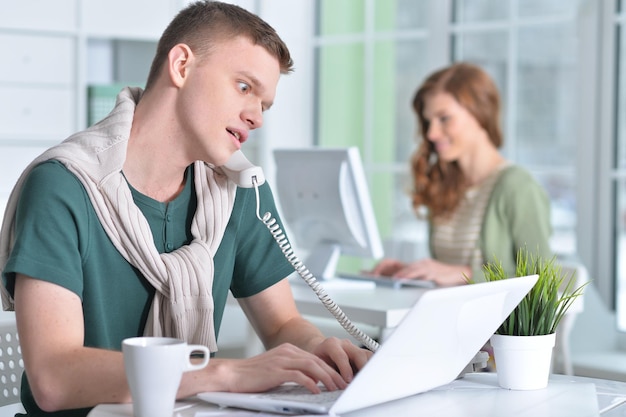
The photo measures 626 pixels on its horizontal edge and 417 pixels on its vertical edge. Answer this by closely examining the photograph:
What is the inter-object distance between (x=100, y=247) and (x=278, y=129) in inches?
149

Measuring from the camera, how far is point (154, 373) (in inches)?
45.5

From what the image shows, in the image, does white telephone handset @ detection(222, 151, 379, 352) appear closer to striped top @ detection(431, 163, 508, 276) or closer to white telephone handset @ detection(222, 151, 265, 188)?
white telephone handset @ detection(222, 151, 265, 188)

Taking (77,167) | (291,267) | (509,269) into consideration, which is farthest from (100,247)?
(509,269)

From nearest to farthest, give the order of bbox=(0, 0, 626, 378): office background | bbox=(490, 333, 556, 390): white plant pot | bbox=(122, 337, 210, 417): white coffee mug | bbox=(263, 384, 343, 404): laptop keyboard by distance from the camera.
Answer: bbox=(122, 337, 210, 417): white coffee mug < bbox=(263, 384, 343, 404): laptop keyboard < bbox=(490, 333, 556, 390): white plant pot < bbox=(0, 0, 626, 378): office background

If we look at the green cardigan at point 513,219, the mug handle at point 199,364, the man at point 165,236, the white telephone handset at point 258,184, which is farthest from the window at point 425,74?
the mug handle at point 199,364

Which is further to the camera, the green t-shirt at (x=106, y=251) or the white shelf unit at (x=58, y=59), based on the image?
the white shelf unit at (x=58, y=59)

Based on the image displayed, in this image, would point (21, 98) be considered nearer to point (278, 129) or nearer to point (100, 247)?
point (278, 129)

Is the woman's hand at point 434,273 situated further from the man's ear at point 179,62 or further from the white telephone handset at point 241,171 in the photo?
the man's ear at point 179,62

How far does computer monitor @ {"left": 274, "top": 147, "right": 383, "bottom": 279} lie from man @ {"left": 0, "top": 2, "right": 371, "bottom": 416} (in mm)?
1166

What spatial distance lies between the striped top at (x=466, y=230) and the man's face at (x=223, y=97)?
192 cm

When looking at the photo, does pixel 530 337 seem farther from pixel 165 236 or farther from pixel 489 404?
pixel 165 236

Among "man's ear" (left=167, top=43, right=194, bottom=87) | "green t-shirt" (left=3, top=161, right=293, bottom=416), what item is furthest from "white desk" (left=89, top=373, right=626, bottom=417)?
"man's ear" (left=167, top=43, right=194, bottom=87)

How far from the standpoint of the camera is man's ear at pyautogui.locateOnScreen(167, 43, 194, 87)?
1.67 metres

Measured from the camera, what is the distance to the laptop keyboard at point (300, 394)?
4.17 feet
